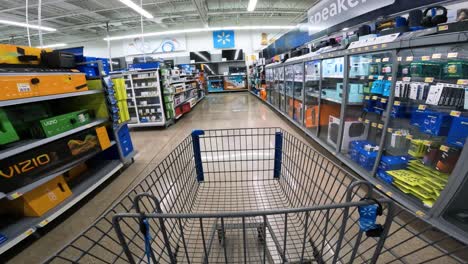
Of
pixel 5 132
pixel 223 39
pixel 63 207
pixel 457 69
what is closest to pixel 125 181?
pixel 63 207

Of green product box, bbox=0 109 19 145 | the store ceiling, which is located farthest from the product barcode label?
the store ceiling

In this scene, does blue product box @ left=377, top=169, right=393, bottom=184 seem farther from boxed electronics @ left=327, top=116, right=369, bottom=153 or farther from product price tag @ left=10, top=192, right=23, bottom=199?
product price tag @ left=10, top=192, right=23, bottom=199

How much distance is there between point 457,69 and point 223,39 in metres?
13.9

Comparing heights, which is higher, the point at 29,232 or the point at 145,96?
the point at 145,96

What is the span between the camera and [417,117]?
1841 millimetres

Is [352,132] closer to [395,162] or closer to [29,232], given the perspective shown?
[395,162]

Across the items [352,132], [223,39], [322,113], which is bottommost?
[352,132]

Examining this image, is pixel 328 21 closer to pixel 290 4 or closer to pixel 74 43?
pixel 290 4

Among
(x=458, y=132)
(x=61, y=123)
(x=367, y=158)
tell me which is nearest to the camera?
(x=458, y=132)

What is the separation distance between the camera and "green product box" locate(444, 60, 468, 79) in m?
1.49

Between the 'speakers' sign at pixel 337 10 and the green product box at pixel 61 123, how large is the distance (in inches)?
155

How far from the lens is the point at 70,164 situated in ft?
6.75

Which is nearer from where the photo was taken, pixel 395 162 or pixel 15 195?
pixel 15 195

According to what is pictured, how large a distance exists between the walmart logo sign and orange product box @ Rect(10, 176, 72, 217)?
13.7 metres
